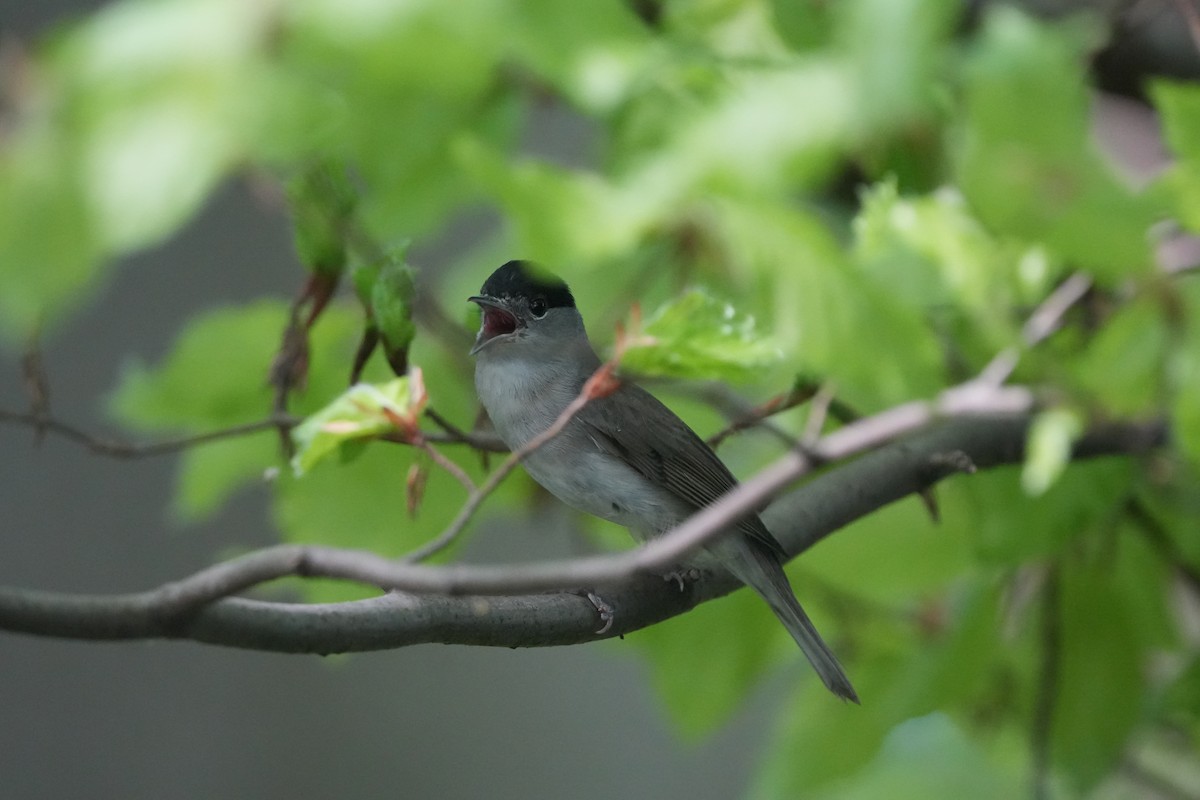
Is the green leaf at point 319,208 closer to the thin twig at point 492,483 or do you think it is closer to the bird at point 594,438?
the bird at point 594,438

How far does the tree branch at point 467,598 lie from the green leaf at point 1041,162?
0.26 m

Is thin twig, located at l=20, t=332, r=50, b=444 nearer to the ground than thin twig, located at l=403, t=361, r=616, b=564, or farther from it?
nearer to the ground

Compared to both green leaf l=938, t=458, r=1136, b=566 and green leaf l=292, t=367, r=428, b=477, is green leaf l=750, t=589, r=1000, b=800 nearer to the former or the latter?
green leaf l=938, t=458, r=1136, b=566

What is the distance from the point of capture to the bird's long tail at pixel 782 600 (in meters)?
1.55

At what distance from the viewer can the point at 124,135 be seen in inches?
45.7

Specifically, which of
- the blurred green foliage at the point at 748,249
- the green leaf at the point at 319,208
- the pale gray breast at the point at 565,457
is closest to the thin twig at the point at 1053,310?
the blurred green foliage at the point at 748,249

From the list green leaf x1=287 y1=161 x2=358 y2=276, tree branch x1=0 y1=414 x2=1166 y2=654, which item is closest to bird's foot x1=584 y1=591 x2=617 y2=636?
tree branch x1=0 y1=414 x2=1166 y2=654

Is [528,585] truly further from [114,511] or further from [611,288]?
[114,511]

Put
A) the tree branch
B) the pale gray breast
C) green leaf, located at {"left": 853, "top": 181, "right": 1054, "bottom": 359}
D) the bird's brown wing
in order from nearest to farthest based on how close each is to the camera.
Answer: the tree branch < green leaf, located at {"left": 853, "top": 181, "right": 1054, "bottom": 359} < the pale gray breast < the bird's brown wing

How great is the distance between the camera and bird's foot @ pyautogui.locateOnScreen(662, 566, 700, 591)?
1.50m

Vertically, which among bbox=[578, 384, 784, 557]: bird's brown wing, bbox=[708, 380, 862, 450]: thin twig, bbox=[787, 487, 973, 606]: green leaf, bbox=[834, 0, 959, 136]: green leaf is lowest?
bbox=[787, 487, 973, 606]: green leaf

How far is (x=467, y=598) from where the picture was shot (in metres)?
1.04

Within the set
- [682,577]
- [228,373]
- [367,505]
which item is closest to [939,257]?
[682,577]

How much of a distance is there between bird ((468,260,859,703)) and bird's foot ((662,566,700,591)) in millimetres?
40
